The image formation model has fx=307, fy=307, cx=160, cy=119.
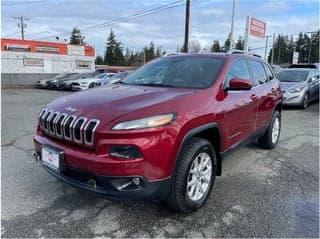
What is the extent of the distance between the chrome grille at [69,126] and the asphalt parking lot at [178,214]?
0.84 m

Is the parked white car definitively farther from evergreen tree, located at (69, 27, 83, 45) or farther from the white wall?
evergreen tree, located at (69, 27, 83, 45)

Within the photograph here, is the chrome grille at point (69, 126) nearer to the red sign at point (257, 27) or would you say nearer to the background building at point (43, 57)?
the red sign at point (257, 27)

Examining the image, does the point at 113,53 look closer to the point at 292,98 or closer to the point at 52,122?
the point at 292,98

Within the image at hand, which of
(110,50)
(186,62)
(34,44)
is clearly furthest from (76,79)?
(110,50)

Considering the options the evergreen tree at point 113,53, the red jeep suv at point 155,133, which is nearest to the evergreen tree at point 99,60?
the evergreen tree at point 113,53

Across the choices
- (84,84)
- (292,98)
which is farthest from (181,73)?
(84,84)

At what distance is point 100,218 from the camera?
10.2ft

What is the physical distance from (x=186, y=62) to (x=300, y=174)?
2317 millimetres

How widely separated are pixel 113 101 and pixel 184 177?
1.02 metres

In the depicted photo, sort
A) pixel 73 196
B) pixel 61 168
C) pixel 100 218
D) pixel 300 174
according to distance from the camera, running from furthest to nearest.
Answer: pixel 300 174 → pixel 73 196 → pixel 100 218 → pixel 61 168

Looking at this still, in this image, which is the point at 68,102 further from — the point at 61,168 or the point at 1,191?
the point at 1,191

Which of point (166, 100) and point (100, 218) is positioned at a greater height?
point (166, 100)

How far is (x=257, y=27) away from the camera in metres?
19.9

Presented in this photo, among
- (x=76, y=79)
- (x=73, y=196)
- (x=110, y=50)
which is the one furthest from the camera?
(x=110, y=50)
